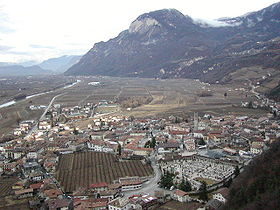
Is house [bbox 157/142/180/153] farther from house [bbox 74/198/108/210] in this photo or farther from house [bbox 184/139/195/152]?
house [bbox 74/198/108/210]

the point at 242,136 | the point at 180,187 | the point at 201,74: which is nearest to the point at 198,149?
the point at 242,136

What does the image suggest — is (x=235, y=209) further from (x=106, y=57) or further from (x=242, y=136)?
(x=106, y=57)

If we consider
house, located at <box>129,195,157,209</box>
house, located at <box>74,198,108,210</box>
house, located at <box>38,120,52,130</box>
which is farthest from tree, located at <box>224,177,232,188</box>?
house, located at <box>38,120,52,130</box>

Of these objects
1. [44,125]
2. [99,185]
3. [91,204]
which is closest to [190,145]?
[99,185]

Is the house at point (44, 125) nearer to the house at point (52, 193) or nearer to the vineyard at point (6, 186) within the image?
the vineyard at point (6, 186)

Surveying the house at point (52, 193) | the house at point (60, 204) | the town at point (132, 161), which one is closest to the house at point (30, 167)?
the town at point (132, 161)

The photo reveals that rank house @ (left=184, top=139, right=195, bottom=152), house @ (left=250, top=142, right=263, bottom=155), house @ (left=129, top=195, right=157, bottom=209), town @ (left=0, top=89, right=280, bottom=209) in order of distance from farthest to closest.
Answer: house @ (left=184, top=139, right=195, bottom=152) → house @ (left=250, top=142, right=263, bottom=155) → town @ (left=0, top=89, right=280, bottom=209) → house @ (left=129, top=195, right=157, bottom=209)
